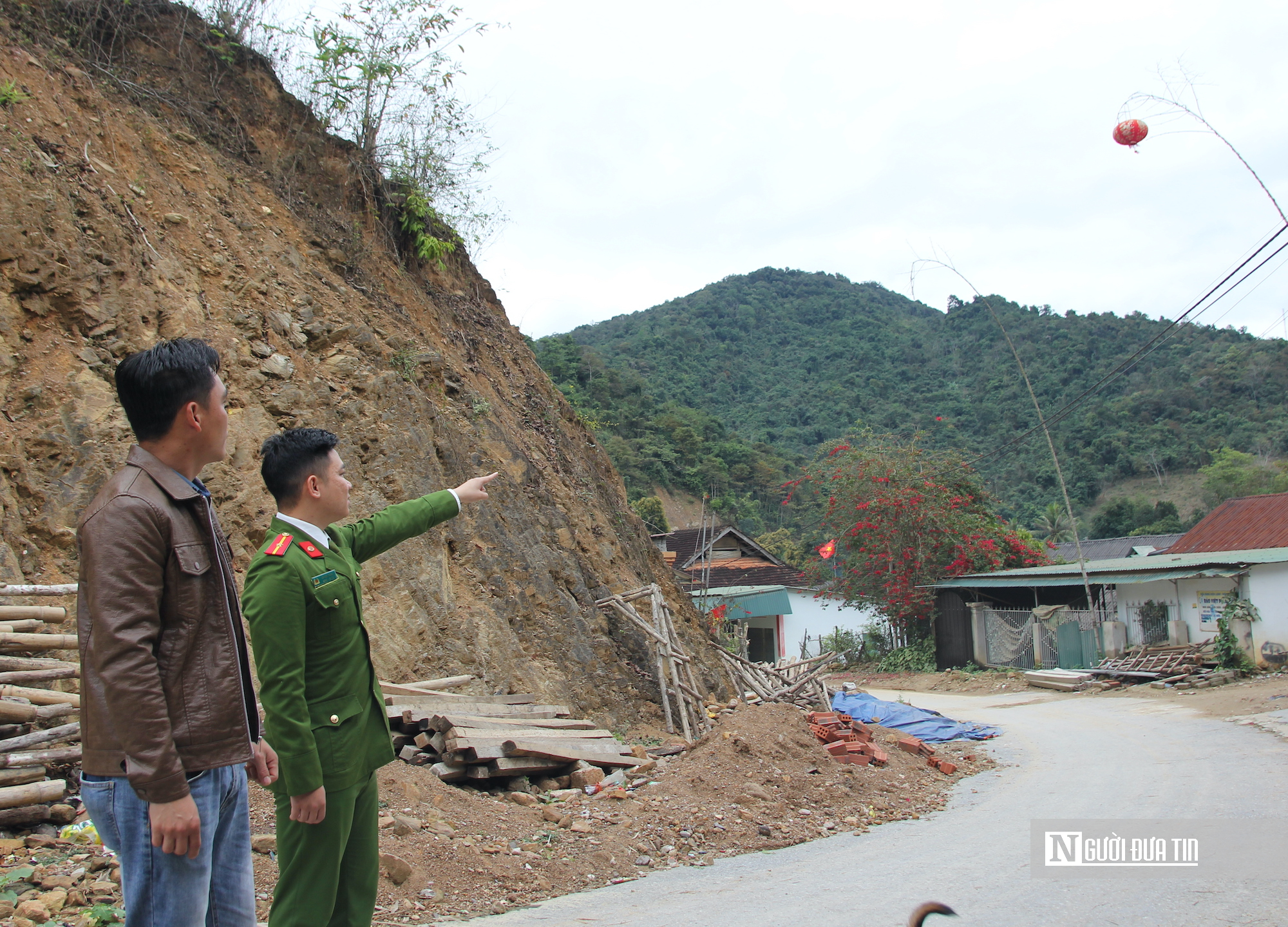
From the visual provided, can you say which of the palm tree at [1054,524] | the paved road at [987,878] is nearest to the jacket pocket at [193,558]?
the paved road at [987,878]

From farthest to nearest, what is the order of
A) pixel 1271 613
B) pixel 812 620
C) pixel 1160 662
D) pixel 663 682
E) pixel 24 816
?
pixel 812 620, pixel 1160 662, pixel 1271 613, pixel 663 682, pixel 24 816

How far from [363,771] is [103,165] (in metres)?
8.62

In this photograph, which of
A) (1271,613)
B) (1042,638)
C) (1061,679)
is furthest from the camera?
(1042,638)

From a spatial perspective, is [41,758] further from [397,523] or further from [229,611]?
[229,611]

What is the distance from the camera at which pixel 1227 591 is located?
61.7ft

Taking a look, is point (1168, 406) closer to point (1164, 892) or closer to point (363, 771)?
point (1164, 892)

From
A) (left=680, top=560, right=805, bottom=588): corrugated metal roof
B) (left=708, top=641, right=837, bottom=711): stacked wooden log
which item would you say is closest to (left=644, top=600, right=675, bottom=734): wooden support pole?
(left=708, top=641, right=837, bottom=711): stacked wooden log

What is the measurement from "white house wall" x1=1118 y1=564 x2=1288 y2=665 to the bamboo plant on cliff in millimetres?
5174

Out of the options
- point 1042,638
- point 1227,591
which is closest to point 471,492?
point 1227,591

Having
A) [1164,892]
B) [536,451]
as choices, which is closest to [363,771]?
[1164,892]

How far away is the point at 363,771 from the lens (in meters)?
2.89

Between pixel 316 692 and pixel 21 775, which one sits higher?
pixel 316 692

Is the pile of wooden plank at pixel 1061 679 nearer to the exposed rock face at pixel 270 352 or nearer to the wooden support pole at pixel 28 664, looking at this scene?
the exposed rock face at pixel 270 352

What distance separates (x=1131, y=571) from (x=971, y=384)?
42416mm
